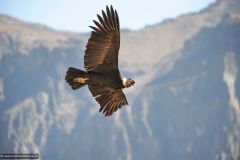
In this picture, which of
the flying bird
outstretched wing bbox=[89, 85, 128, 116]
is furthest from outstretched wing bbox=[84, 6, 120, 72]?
outstretched wing bbox=[89, 85, 128, 116]

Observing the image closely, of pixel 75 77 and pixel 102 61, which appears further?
pixel 102 61

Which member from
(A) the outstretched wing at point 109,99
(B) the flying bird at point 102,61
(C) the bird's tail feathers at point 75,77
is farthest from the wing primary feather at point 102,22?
(A) the outstretched wing at point 109,99

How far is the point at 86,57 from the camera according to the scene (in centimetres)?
2352

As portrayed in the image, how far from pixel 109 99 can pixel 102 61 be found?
2277mm

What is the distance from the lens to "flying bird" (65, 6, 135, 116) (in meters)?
23.4

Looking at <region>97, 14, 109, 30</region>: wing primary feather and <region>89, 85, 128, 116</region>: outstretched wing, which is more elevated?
<region>97, 14, 109, 30</region>: wing primary feather

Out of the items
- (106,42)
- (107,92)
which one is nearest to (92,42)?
(106,42)

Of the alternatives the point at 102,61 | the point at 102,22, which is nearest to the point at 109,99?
the point at 102,61

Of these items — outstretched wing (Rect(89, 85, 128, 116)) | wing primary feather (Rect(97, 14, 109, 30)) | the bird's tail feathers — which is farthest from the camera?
outstretched wing (Rect(89, 85, 128, 116))

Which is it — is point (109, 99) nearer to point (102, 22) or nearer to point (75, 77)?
point (75, 77)

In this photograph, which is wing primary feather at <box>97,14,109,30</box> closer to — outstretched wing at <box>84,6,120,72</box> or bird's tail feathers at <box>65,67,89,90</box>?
outstretched wing at <box>84,6,120,72</box>

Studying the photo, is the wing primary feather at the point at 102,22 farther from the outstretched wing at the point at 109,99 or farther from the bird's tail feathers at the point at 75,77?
the outstretched wing at the point at 109,99

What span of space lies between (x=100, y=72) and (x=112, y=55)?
0.82 m

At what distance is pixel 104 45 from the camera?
23.9 m
